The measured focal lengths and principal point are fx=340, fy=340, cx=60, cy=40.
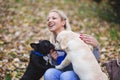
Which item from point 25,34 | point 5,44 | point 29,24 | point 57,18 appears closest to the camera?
point 57,18

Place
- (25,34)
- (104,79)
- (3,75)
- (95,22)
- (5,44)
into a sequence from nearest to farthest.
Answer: (104,79) → (3,75) → (5,44) → (25,34) → (95,22)

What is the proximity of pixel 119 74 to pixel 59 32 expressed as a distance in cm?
117

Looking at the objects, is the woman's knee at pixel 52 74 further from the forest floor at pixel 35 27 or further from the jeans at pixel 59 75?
the forest floor at pixel 35 27

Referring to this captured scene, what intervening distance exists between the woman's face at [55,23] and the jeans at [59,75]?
762mm

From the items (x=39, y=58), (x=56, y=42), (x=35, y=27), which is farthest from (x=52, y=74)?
(x=35, y=27)

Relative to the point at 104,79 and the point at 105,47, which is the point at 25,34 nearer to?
the point at 105,47

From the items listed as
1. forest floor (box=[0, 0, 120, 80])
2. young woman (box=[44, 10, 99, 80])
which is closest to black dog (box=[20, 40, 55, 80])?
young woman (box=[44, 10, 99, 80])

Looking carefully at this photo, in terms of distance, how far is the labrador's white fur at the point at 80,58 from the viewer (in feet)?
13.9

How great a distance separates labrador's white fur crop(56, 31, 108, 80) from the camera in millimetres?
4246

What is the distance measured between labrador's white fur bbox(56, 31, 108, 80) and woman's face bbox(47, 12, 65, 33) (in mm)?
492

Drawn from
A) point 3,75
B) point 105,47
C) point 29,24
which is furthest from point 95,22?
point 3,75

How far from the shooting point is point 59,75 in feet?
15.1

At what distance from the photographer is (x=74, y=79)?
4.39 meters

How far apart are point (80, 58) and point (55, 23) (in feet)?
3.37
